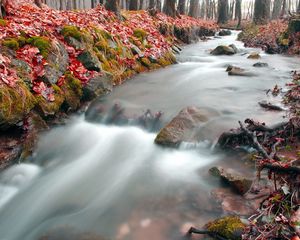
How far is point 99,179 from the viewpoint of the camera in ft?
17.4

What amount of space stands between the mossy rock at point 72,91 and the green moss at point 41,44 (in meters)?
0.63

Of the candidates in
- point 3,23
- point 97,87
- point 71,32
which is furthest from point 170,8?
point 3,23

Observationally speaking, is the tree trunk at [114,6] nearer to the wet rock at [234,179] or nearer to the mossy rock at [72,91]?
the mossy rock at [72,91]

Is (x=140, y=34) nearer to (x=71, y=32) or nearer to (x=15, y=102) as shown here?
(x=71, y=32)

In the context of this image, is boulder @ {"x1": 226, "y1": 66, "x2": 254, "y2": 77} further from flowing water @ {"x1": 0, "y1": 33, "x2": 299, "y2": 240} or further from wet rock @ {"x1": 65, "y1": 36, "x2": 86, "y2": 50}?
wet rock @ {"x1": 65, "y1": 36, "x2": 86, "y2": 50}

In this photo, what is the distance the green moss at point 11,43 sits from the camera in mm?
6707

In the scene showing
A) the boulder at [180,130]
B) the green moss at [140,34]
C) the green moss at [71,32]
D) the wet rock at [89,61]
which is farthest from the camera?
the green moss at [140,34]

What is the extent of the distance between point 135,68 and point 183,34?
9.08 m

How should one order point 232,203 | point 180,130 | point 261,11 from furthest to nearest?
point 261,11 → point 180,130 → point 232,203

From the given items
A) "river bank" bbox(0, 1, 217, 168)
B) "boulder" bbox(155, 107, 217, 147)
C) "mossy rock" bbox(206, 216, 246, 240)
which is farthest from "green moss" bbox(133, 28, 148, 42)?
"mossy rock" bbox(206, 216, 246, 240)

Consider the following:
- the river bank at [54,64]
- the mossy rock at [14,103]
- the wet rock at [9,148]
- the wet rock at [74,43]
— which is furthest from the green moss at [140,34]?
the wet rock at [9,148]

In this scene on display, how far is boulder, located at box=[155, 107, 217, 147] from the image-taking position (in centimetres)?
577

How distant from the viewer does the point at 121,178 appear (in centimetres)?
529

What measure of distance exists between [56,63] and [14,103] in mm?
1857
